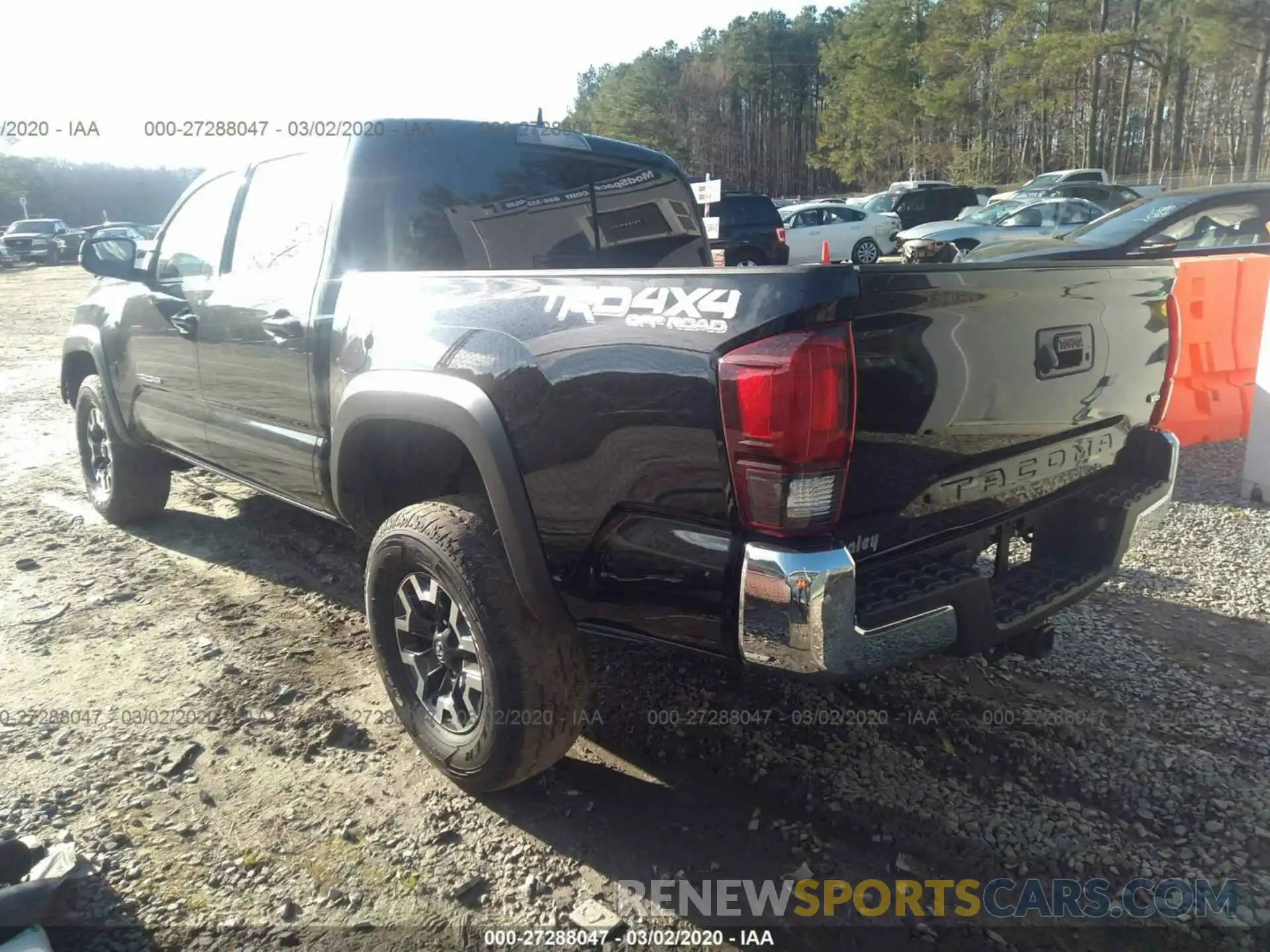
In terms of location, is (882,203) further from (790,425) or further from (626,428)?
(790,425)

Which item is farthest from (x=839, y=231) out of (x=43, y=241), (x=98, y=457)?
(x=43, y=241)

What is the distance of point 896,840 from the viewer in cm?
253

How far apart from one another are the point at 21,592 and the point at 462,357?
3204mm

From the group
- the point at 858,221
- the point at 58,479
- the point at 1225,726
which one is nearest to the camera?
the point at 1225,726

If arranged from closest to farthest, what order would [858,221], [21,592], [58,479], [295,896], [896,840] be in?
[295,896]
[896,840]
[21,592]
[58,479]
[858,221]

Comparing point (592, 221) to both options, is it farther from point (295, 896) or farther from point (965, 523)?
point (295, 896)

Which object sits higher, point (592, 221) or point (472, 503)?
point (592, 221)

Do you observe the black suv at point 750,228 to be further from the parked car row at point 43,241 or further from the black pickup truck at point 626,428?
the parked car row at point 43,241

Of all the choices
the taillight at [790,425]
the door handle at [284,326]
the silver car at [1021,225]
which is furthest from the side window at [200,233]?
the silver car at [1021,225]

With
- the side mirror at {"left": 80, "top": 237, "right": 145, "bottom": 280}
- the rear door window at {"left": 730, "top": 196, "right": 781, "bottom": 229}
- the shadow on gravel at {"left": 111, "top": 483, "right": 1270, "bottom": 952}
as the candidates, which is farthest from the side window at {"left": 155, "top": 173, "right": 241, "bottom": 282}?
the rear door window at {"left": 730, "top": 196, "right": 781, "bottom": 229}

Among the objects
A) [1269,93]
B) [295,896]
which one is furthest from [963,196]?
[295,896]

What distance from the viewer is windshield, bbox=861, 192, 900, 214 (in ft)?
82.0

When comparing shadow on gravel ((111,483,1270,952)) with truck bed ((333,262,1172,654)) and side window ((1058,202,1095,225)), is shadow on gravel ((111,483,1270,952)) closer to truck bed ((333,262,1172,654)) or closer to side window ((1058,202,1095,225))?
truck bed ((333,262,1172,654))

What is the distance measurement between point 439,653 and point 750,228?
15.6m
